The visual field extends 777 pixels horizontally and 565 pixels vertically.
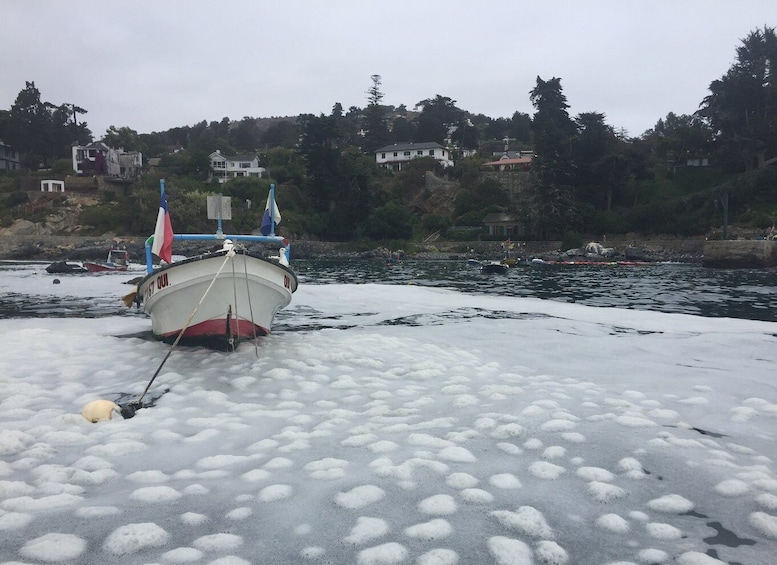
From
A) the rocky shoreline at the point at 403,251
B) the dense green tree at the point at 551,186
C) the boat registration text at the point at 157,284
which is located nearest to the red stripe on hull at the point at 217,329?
the boat registration text at the point at 157,284

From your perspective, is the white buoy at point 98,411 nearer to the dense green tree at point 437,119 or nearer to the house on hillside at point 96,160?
the house on hillside at point 96,160

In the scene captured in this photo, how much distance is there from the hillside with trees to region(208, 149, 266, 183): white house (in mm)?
3270

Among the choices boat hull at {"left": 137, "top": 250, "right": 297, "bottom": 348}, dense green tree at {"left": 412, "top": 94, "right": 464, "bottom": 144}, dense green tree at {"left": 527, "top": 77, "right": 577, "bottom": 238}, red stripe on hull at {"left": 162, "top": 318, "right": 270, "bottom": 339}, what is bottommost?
red stripe on hull at {"left": 162, "top": 318, "right": 270, "bottom": 339}

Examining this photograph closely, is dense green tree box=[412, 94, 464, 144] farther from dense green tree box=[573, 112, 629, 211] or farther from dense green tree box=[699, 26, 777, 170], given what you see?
dense green tree box=[699, 26, 777, 170]

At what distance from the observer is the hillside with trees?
71188mm

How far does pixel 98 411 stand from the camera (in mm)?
5715

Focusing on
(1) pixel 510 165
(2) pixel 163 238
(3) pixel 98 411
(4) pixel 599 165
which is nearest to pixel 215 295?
(2) pixel 163 238

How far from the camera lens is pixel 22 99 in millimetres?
95438

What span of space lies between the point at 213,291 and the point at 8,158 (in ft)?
367

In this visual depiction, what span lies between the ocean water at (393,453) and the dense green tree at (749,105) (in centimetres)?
8004

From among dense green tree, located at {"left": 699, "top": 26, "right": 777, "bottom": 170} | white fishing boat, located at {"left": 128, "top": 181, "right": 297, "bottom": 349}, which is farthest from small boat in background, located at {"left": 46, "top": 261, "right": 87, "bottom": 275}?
dense green tree, located at {"left": 699, "top": 26, "right": 777, "bottom": 170}

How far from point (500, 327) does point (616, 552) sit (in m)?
9.96

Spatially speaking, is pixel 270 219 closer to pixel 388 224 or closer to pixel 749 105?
pixel 388 224

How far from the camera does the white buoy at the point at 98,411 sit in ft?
18.6
